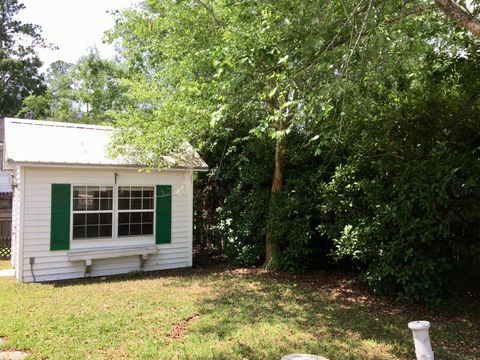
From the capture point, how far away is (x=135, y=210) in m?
9.46

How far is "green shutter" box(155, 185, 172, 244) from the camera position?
31.7ft

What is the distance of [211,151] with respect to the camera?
1093 cm

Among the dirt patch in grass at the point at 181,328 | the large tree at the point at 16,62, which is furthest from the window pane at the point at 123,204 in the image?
the large tree at the point at 16,62

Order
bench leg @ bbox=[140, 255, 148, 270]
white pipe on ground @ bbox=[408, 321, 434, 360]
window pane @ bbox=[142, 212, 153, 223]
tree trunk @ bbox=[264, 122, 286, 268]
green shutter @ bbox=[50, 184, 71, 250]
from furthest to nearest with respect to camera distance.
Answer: window pane @ bbox=[142, 212, 153, 223], bench leg @ bbox=[140, 255, 148, 270], tree trunk @ bbox=[264, 122, 286, 268], green shutter @ bbox=[50, 184, 71, 250], white pipe on ground @ bbox=[408, 321, 434, 360]

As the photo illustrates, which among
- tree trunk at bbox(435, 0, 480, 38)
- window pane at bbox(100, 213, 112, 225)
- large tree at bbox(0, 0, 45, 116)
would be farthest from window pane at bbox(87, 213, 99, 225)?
large tree at bbox(0, 0, 45, 116)

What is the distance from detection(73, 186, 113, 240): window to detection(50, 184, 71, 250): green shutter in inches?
8.5

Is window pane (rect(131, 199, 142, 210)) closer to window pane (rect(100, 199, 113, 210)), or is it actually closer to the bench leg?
window pane (rect(100, 199, 113, 210))

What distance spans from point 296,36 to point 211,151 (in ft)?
18.4

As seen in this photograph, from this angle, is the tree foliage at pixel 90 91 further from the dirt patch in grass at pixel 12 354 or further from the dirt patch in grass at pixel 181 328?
the dirt patch in grass at pixel 12 354

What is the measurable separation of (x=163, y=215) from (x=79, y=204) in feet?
6.54

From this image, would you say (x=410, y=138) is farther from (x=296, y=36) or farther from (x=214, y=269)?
(x=214, y=269)

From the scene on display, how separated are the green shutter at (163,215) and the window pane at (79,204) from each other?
1.70 m

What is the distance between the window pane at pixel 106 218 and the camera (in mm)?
9039

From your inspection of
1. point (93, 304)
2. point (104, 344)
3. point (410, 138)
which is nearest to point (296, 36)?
point (410, 138)
